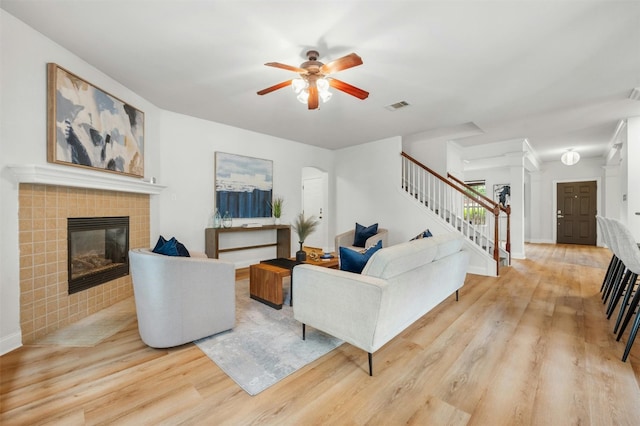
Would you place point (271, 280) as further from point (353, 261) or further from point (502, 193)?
point (502, 193)

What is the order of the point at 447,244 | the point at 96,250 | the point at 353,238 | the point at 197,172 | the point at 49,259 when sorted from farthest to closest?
the point at 353,238 → the point at 197,172 → the point at 96,250 → the point at 447,244 → the point at 49,259

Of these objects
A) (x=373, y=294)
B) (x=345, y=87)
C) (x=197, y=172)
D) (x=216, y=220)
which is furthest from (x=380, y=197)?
(x=373, y=294)

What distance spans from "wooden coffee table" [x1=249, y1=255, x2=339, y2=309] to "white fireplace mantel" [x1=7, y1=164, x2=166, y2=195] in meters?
1.70

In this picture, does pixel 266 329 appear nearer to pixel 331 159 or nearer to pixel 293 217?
pixel 293 217

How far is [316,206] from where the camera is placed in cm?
733

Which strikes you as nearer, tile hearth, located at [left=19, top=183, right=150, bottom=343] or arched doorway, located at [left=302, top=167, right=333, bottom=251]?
tile hearth, located at [left=19, top=183, right=150, bottom=343]

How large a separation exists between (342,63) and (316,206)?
5224mm

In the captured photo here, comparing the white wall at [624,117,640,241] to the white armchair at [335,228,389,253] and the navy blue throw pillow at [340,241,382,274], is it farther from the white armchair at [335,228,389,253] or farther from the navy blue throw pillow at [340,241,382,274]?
the navy blue throw pillow at [340,241,382,274]

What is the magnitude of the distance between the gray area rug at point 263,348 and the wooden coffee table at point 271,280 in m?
0.20

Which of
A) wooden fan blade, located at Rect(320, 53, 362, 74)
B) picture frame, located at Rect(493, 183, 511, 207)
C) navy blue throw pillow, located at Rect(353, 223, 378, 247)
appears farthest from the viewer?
picture frame, located at Rect(493, 183, 511, 207)

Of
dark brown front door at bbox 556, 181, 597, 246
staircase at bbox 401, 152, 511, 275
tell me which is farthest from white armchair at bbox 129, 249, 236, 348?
dark brown front door at bbox 556, 181, 597, 246

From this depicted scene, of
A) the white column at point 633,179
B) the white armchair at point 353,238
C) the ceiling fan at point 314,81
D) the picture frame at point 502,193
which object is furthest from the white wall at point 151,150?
the picture frame at point 502,193

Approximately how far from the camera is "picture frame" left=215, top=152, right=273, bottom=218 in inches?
183

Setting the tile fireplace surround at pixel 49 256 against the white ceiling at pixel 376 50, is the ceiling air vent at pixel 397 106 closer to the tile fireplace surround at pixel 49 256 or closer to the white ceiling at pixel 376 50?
the white ceiling at pixel 376 50
